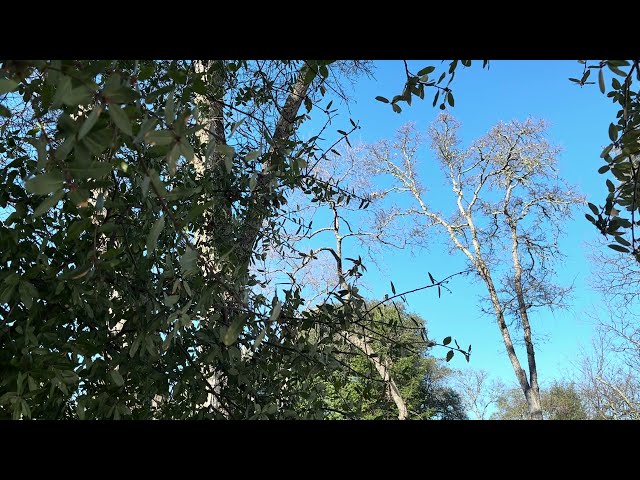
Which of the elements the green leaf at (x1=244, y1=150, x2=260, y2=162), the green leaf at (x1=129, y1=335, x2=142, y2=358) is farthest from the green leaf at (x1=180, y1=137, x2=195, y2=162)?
the green leaf at (x1=129, y1=335, x2=142, y2=358)

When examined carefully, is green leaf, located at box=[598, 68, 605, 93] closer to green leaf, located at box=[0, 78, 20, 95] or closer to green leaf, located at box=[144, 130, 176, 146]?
green leaf, located at box=[144, 130, 176, 146]

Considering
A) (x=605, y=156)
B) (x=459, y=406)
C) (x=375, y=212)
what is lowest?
(x=605, y=156)

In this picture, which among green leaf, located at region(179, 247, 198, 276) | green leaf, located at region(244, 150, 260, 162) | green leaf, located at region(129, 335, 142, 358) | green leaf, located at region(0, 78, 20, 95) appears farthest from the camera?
green leaf, located at region(129, 335, 142, 358)

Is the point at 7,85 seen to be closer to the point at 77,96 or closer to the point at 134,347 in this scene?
the point at 77,96

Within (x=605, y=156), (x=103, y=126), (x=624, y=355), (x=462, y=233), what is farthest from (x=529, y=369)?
(x=103, y=126)

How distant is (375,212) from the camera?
1078 centimetres

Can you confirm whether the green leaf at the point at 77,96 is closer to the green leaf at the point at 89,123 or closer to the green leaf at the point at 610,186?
the green leaf at the point at 89,123

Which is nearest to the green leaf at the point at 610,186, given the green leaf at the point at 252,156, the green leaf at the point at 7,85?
the green leaf at the point at 252,156

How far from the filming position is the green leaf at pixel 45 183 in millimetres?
586

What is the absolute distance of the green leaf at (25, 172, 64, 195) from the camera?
59cm
